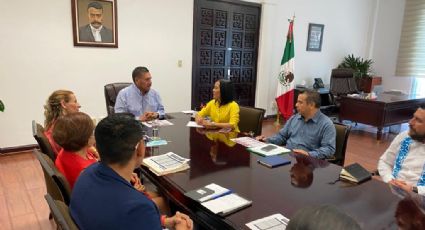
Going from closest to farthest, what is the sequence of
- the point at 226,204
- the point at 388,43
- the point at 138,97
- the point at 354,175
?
A: the point at 226,204, the point at 354,175, the point at 138,97, the point at 388,43

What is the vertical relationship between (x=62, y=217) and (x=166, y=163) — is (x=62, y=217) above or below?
above

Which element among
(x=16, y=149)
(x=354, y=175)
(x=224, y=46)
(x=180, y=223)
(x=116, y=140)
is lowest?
(x=16, y=149)

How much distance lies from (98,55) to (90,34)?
292 mm

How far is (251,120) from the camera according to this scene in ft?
9.68

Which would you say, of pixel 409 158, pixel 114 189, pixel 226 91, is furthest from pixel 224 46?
pixel 114 189

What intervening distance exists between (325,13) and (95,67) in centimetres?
494

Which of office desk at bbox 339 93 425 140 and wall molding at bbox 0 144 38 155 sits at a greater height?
office desk at bbox 339 93 425 140

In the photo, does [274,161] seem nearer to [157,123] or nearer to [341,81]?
[157,123]

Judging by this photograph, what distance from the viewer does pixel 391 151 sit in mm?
2068

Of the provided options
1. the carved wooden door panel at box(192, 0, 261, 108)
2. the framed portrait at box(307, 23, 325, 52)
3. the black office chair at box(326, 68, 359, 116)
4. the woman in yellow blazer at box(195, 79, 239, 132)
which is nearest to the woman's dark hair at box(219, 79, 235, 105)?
the woman in yellow blazer at box(195, 79, 239, 132)

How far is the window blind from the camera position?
6703mm

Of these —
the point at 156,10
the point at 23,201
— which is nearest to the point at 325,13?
the point at 156,10

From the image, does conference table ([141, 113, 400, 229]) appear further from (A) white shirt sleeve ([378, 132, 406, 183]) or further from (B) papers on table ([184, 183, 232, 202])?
(A) white shirt sleeve ([378, 132, 406, 183])

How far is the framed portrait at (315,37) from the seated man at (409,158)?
193 inches
